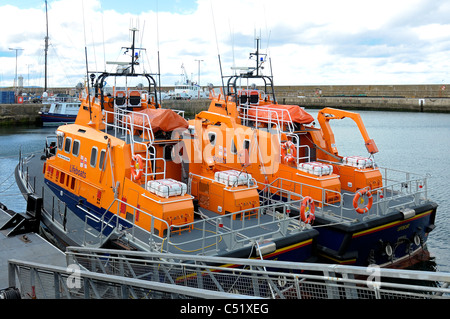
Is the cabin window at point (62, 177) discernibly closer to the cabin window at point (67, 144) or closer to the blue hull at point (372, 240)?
the cabin window at point (67, 144)

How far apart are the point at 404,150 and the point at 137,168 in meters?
27.3

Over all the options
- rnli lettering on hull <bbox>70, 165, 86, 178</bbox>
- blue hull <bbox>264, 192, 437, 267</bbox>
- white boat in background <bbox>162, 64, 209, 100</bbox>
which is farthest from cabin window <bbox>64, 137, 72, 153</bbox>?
white boat in background <bbox>162, 64, 209, 100</bbox>

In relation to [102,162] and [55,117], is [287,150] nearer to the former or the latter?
[102,162]

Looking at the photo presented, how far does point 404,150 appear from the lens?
1252 inches

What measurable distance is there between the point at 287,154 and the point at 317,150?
8.17 feet

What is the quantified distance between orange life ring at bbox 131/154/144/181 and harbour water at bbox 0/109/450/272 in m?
3.73

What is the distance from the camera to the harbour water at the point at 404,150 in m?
15.4

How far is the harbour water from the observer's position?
15426 mm

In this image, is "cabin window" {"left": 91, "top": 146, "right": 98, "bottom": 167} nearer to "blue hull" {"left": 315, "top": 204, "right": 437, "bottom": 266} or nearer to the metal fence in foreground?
the metal fence in foreground

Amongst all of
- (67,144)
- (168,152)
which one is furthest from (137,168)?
(67,144)

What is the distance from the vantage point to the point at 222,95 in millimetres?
15758

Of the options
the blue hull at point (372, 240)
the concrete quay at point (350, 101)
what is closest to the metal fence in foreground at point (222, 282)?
the blue hull at point (372, 240)
